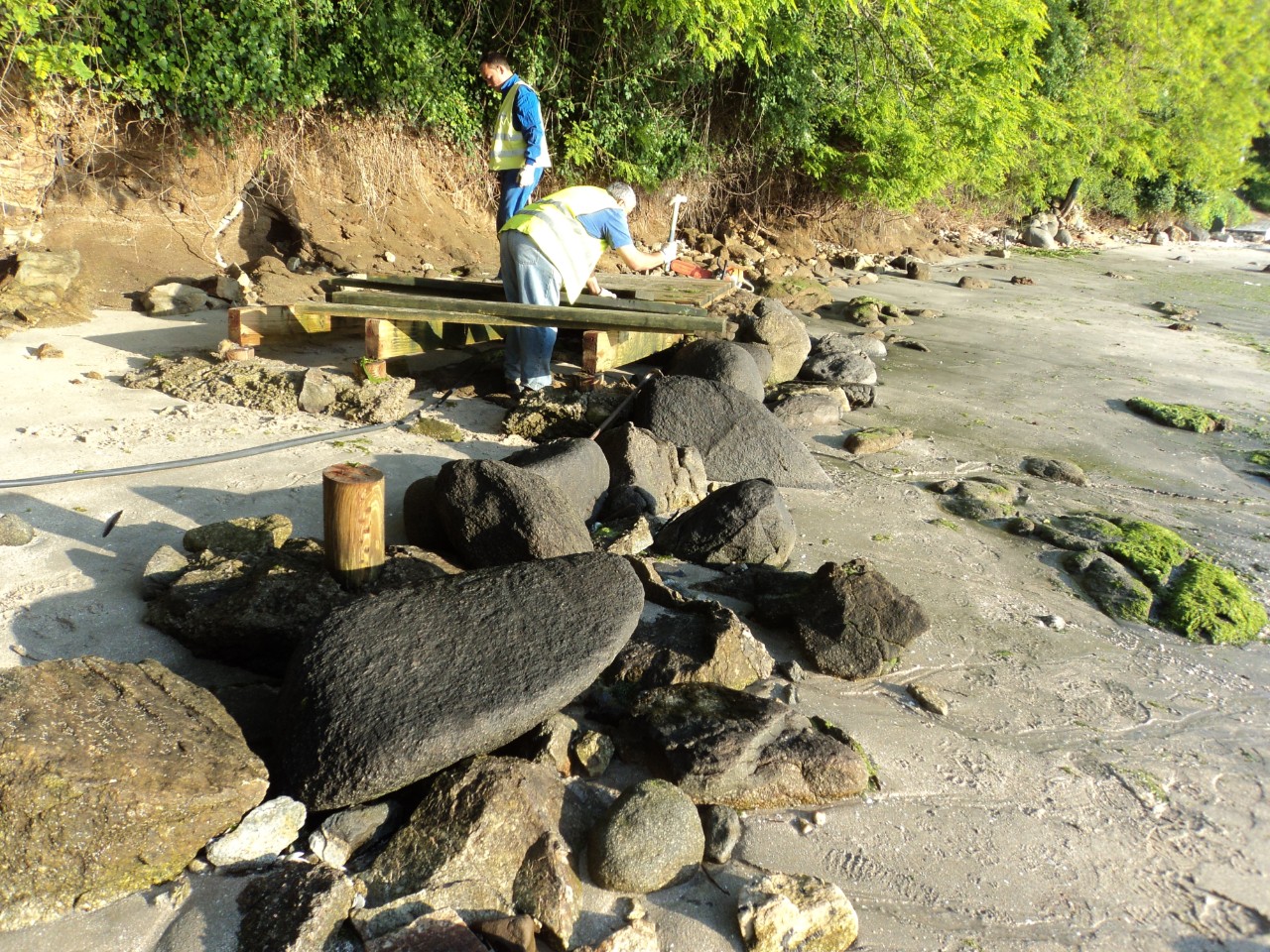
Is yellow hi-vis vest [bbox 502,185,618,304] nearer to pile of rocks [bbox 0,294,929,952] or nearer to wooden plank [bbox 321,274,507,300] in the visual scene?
wooden plank [bbox 321,274,507,300]

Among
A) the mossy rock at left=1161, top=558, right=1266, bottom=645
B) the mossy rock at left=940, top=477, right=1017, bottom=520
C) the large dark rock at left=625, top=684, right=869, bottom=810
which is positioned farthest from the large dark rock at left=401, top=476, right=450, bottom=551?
the mossy rock at left=1161, top=558, right=1266, bottom=645

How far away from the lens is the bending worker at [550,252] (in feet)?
20.5

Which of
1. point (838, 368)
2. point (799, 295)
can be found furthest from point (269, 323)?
point (799, 295)

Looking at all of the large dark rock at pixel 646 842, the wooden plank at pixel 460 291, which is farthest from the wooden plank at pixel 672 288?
the large dark rock at pixel 646 842

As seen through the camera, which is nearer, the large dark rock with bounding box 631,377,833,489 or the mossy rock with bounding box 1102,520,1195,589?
the mossy rock with bounding box 1102,520,1195,589

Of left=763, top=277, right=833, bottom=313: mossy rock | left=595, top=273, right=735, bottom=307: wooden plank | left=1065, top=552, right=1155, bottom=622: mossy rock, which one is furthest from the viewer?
left=763, top=277, right=833, bottom=313: mossy rock

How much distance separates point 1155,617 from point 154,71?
26.9 ft

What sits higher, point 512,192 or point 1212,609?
point 512,192

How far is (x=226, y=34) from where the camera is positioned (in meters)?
8.00

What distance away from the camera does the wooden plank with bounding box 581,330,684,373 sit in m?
6.32

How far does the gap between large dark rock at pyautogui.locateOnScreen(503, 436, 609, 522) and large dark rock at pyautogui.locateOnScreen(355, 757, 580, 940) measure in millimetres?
1930

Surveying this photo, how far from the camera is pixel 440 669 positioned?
2826 mm

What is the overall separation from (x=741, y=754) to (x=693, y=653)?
0.55 metres

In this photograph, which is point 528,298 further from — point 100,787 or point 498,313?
point 100,787
